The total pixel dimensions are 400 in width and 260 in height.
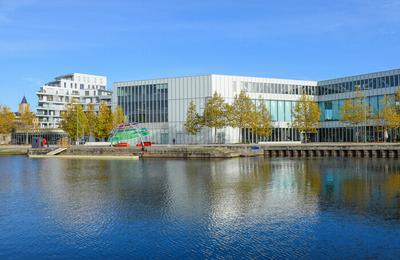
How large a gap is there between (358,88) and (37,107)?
12494 centimetres

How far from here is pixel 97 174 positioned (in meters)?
52.9

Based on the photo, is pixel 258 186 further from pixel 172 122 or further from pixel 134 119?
pixel 134 119

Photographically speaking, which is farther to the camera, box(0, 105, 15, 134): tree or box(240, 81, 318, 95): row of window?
box(0, 105, 15, 134): tree

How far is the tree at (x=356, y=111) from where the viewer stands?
94.2 m

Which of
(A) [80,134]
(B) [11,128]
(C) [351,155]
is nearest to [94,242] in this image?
(C) [351,155]

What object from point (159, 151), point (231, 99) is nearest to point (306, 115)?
point (231, 99)

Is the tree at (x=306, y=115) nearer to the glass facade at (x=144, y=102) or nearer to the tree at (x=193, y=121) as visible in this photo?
the tree at (x=193, y=121)

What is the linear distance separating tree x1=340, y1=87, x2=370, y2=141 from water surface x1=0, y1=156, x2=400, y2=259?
52.7 meters

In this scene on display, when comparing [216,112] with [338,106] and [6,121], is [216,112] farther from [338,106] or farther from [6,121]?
[6,121]

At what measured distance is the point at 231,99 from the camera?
108375 millimetres

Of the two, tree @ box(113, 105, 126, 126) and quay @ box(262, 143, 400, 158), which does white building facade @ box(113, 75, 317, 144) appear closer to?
tree @ box(113, 105, 126, 126)

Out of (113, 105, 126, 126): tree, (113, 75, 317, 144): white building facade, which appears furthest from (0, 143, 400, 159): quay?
(113, 75, 317, 144): white building facade

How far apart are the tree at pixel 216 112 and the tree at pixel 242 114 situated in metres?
1.57

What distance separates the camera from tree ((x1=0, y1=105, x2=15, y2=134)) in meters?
135
